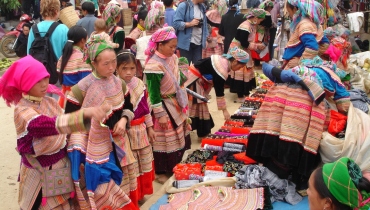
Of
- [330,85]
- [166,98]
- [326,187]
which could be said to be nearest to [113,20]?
[166,98]

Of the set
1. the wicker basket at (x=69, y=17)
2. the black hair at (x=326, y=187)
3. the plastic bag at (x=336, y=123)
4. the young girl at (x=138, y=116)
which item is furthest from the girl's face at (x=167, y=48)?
the black hair at (x=326, y=187)

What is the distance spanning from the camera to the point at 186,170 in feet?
14.3

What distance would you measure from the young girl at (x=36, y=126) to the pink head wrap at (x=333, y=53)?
4449 millimetres

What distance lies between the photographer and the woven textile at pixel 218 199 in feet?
12.2

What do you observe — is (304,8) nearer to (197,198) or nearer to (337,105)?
(337,105)

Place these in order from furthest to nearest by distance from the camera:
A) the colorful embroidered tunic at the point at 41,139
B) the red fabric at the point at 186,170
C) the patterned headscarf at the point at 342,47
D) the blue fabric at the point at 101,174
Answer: the patterned headscarf at the point at 342,47 → the red fabric at the point at 186,170 → the blue fabric at the point at 101,174 → the colorful embroidered tunic at the point at 41,139

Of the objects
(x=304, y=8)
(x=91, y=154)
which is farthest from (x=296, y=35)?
(x=91, y=154)

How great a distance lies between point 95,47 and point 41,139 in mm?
875

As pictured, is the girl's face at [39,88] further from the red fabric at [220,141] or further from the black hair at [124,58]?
the red fabric at [220,141]

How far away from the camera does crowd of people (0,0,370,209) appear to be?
299 centimetres

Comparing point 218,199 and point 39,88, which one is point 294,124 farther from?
point 39,88

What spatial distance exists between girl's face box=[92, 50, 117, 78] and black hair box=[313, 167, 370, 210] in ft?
5.96

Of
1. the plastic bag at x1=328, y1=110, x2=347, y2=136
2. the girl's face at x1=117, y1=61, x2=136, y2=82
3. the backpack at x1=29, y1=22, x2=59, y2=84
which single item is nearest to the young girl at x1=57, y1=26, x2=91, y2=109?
the backpack at x1=29, y1=22, x2=59, y2=84

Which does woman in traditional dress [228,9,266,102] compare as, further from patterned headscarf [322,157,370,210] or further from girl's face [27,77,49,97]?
patterned headscarf [322,157,370,210]
